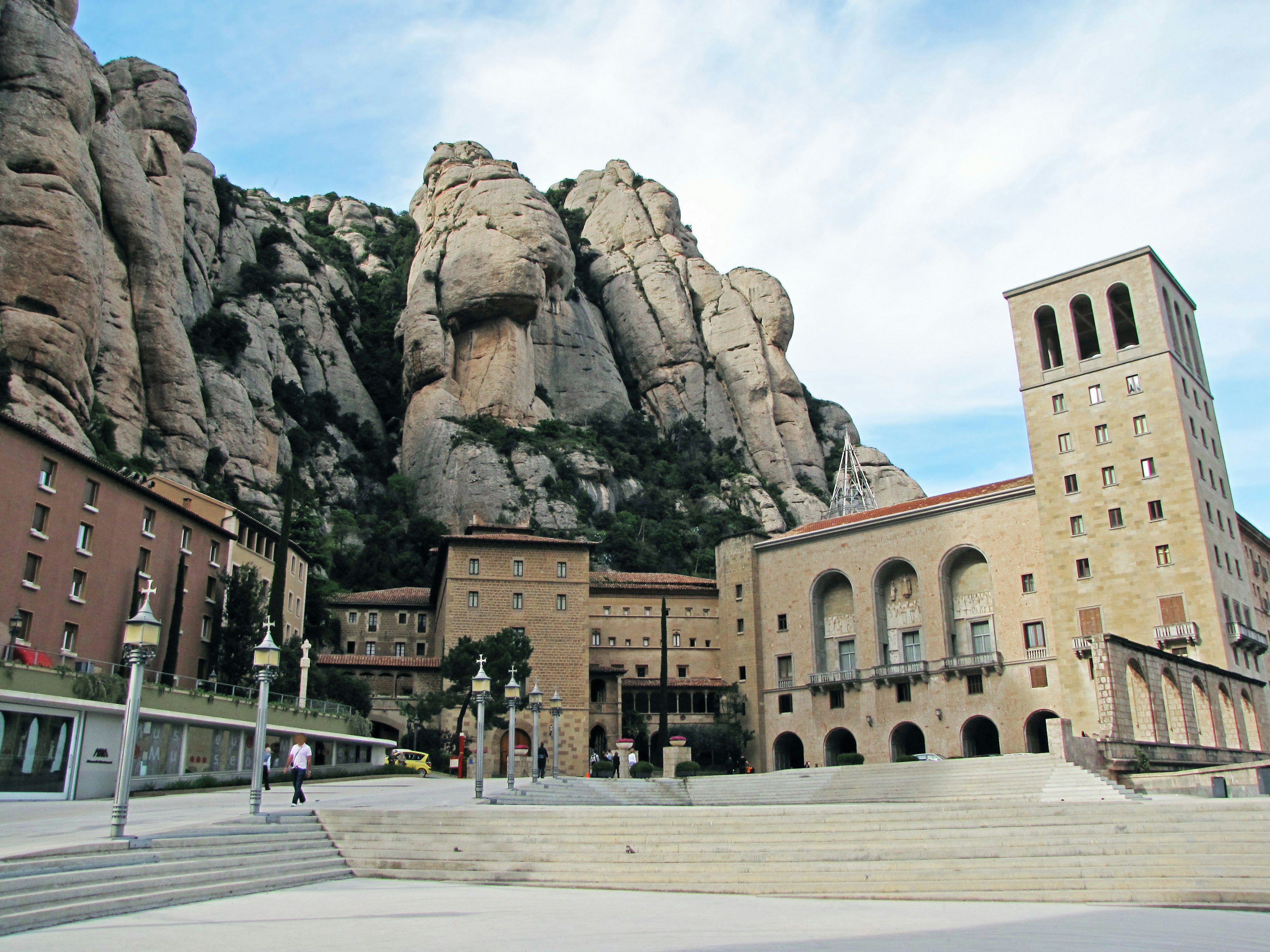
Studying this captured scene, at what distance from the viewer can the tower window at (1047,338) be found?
1924 inches

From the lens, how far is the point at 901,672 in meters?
47.6

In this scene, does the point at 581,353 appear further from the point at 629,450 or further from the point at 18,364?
the point at 18,364

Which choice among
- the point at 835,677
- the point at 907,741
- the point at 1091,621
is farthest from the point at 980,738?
the point at 1091,621

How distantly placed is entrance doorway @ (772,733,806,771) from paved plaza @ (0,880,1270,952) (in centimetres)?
4188

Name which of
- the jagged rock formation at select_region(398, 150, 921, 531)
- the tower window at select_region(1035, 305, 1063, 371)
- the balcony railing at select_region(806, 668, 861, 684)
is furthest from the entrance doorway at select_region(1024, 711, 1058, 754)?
the jagged rock formation at select_region(398, 150, 921, 531)

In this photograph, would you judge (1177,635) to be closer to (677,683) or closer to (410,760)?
(677,683)

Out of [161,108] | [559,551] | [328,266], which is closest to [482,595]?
[559,551]

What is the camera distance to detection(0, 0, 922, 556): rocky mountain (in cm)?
5044

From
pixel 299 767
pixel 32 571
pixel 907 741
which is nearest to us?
pixel 299 767

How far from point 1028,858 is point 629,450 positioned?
255 ft

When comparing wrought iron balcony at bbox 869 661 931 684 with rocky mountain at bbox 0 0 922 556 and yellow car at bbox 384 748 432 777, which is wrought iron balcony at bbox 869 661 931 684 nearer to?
Answer: yellow car at bbox 384 748 432 777

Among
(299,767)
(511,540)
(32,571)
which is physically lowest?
(299,767)

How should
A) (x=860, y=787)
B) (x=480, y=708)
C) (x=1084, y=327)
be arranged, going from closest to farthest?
(x=480, y=708) → (x=860, y=787) → (x=1084, y=327)

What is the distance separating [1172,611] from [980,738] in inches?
433
